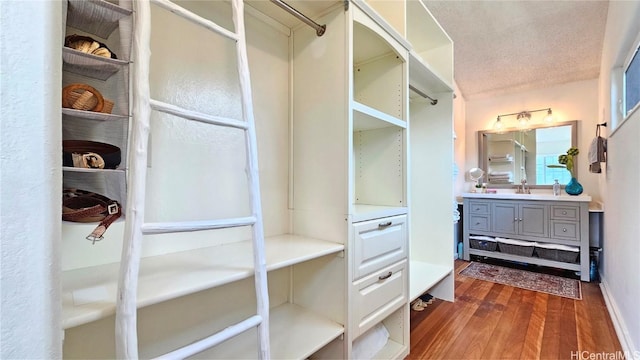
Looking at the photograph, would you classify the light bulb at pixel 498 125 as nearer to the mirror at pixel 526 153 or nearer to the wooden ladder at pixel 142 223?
the mirror at pixel 526 153

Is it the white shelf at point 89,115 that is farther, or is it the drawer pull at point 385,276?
the drawer pull at point 385,276

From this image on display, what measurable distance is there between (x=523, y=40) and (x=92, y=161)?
3681 millimetres

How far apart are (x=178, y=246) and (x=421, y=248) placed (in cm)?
219

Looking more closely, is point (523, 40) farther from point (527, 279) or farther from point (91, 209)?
point (91, 209)

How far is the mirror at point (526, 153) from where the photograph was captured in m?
3.68

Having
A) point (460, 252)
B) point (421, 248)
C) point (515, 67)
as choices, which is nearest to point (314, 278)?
point (421, 248)

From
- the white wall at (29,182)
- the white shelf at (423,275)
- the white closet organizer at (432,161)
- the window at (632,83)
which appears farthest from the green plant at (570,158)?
the white wall at (29,182)

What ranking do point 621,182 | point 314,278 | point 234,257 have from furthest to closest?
point 621,182 → point 314,278 → point 234,257

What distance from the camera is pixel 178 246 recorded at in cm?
116

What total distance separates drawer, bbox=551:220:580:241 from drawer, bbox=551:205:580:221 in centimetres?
6

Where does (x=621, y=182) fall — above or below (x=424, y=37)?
below

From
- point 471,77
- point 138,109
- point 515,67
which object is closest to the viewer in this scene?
point 138,109

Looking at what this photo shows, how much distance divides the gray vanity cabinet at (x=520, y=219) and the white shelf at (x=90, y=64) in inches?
156

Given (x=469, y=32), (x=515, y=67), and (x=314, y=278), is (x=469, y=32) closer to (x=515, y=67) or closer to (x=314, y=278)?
(x=515, y=67)
